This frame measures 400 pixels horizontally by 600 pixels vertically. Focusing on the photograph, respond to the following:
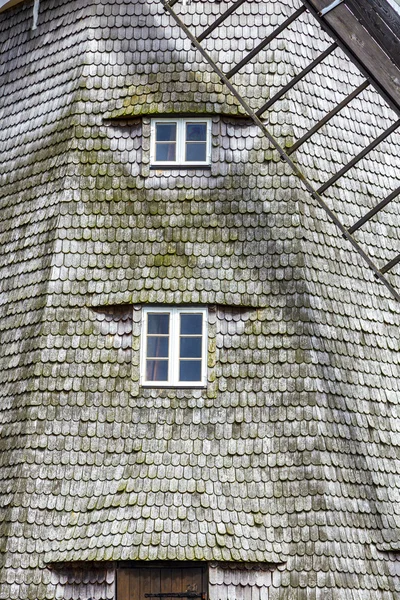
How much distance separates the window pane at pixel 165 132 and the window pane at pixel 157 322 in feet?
6.99

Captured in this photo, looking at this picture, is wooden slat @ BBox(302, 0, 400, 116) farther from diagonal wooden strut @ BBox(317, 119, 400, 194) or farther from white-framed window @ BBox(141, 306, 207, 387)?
white-framed window @ BBox(141, 306, 207, 387)

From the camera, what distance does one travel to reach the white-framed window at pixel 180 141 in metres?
14.5

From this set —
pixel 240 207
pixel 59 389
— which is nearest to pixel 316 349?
pixel 240 207

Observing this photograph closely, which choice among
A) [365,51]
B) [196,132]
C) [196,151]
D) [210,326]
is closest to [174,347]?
[210,326]

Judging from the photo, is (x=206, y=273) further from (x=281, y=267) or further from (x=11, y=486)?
(x=11, y=486)

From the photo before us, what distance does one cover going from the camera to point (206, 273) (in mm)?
13859

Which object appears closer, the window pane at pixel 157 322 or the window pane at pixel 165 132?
the window pane at pixel 157 322

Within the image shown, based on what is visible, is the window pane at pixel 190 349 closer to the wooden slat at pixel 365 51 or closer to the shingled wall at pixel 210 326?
the shingled wall at pixel 210 326

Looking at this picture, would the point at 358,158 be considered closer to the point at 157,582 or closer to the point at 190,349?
the point at 190,349

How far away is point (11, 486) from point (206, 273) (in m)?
3.02

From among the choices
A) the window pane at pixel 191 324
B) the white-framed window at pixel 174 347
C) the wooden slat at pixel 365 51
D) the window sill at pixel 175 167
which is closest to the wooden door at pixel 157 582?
the white-framed window at pixel 174 347

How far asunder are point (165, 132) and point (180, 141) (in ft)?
0.71

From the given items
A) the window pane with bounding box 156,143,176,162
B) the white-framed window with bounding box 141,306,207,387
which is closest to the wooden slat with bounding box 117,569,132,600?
the white-framed window with bounding box 141,306,207,387

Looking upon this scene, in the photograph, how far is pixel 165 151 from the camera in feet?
47.8
